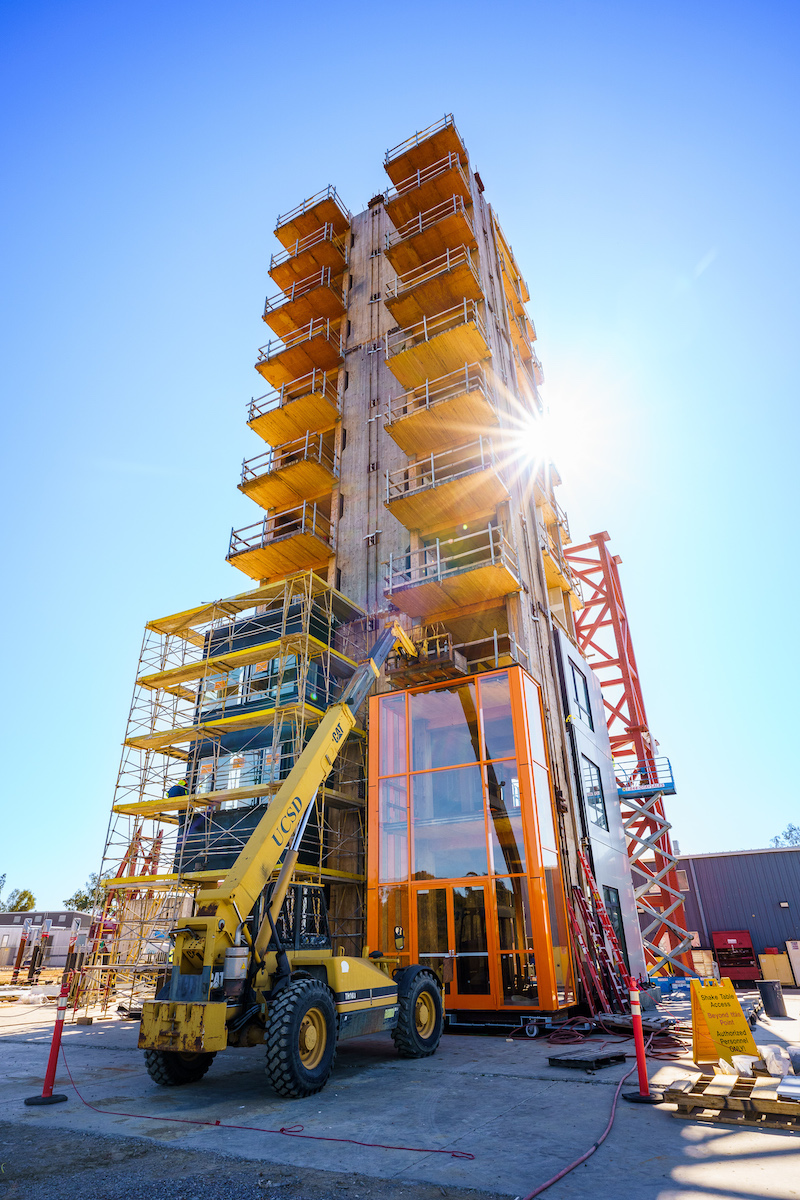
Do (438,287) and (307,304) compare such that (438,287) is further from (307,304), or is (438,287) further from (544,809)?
(544,809)

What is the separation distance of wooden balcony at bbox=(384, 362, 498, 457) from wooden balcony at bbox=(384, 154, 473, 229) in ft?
30.6

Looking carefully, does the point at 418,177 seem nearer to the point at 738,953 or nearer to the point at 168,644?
the point at 168,644

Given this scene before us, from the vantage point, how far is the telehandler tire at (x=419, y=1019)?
10.4 meters

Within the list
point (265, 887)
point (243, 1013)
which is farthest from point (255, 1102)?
point (265, 887)

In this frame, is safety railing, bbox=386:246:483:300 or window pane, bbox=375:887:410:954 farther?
safety railing, bbox=386:246:483:300

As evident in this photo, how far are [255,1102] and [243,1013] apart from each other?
36.0 inches

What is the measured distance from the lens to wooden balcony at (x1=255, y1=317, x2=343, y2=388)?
29000 mm

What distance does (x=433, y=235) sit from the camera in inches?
1017

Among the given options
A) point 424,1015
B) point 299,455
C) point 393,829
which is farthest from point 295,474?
point 424,1015

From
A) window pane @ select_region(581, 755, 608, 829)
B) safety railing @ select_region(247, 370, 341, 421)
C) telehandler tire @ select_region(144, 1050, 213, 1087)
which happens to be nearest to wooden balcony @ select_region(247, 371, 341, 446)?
safety railing @ select_region(247, 370, 341, 421)

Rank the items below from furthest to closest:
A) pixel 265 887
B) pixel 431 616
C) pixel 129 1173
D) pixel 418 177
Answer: pixel 418 177
pixel 431 616
pixel 265 887
pixel 129 1173

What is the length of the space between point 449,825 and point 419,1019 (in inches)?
218

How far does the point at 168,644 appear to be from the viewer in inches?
934

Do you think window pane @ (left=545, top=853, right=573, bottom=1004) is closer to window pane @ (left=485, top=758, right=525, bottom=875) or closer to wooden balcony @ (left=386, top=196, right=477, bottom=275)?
window pane @ (left=485, top=758, right=525, bottom=875)
